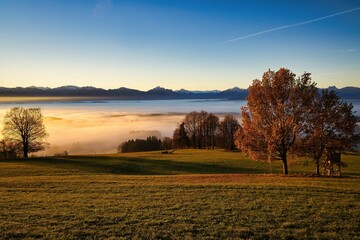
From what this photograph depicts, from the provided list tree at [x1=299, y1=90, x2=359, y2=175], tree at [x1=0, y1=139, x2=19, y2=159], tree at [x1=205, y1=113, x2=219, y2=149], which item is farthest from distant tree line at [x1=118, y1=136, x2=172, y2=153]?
tree at [x1=299, y1=90, x2=359, y2=175]

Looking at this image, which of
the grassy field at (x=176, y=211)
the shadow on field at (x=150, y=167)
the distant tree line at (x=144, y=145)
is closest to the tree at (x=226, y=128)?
the distant tree line at (x=144, y=145)

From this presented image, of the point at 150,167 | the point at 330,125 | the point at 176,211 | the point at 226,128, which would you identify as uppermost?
the point at 330,125

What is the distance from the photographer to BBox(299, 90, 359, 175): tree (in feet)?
99.7

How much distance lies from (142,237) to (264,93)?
24.2 metres

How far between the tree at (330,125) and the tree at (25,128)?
2556 inches

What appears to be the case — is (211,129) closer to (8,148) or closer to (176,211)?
(8,148)

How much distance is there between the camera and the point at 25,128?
68.7 metres

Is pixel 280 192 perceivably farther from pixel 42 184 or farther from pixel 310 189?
pixel 42 184

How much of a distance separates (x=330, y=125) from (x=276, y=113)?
6.34 m

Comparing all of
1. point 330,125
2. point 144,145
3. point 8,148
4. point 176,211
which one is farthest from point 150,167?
point 144,145

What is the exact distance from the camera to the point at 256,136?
32.4 meters

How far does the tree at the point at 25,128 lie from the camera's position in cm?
6788

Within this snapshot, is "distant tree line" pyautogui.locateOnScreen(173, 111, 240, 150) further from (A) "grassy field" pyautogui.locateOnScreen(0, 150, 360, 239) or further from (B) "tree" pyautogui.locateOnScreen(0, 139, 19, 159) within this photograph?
(A) "grassy field" pyautogui.locateOnScreen(0, 150, 360, 239)

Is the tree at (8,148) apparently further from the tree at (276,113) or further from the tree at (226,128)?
the tree at (226,128)
